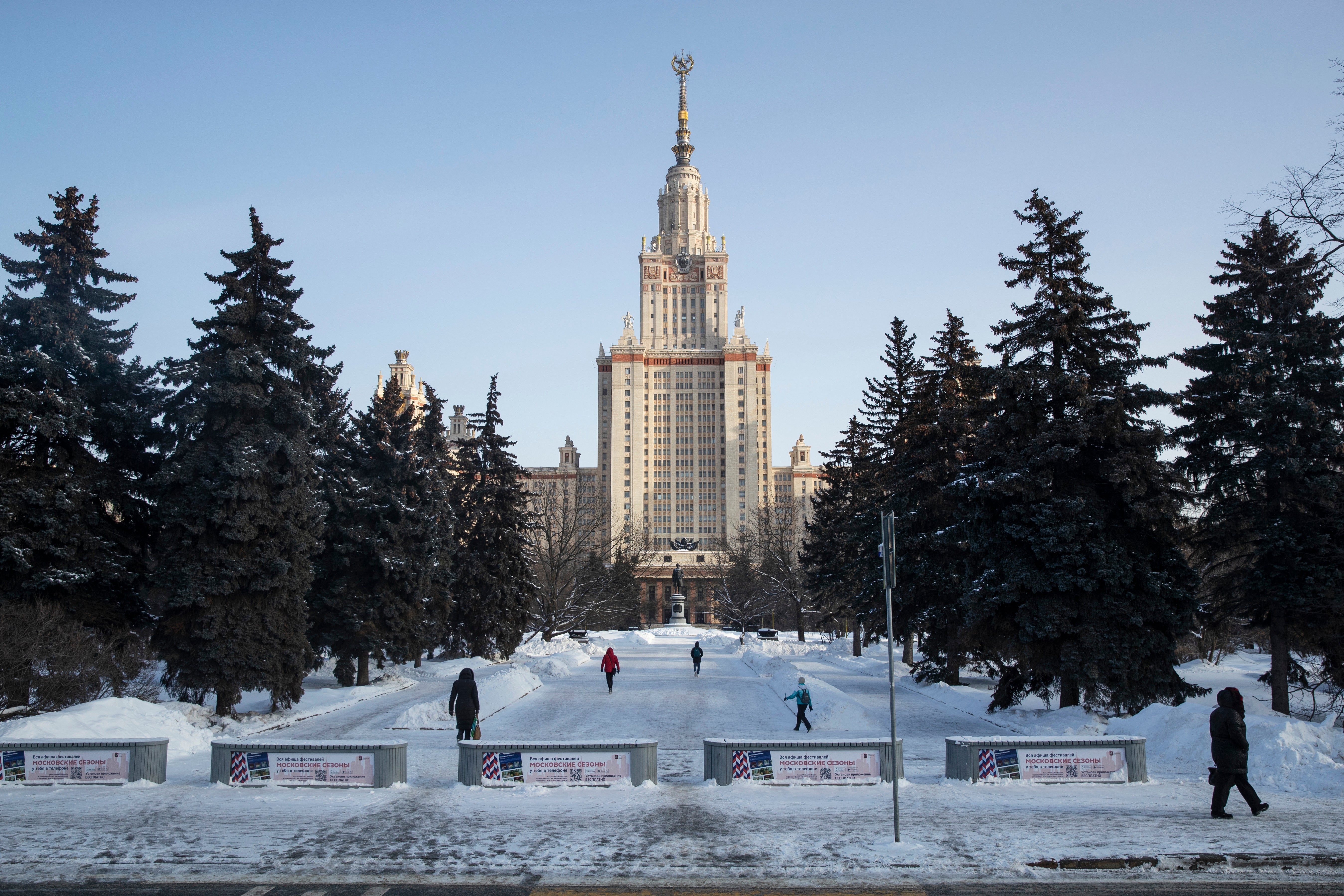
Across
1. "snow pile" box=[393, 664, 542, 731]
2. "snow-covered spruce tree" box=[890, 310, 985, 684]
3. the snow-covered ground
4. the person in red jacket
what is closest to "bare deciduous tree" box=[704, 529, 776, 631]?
"snow-covered spruce tree" box=[890, 310, 985, 684]

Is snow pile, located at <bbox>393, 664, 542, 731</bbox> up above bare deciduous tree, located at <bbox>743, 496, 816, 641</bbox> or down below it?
below

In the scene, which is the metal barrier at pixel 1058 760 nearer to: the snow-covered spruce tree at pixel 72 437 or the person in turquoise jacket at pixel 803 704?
the person in turquoise jacket at pixel 803 704

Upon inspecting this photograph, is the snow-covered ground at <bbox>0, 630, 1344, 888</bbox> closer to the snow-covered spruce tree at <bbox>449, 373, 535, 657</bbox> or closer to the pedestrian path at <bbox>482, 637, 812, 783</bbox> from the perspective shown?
the pedestrian path at <bbox>482, 637, 812, 783</bbox>

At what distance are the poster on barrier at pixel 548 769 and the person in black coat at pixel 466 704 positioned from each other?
213 centimetres

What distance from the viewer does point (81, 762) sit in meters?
13.0

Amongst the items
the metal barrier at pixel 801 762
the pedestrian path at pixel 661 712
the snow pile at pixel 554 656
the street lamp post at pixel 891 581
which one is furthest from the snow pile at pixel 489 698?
the street lamp post at pixel 891 581

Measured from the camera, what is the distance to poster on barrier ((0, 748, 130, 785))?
12.9 m

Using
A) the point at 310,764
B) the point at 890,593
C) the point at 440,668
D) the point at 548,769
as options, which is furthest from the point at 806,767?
the point at 440,668

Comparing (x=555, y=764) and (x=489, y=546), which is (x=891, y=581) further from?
(x=489, y=546)

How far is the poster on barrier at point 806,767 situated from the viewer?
13.0 m

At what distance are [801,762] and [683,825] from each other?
2.93 metres

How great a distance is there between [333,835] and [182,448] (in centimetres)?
1503

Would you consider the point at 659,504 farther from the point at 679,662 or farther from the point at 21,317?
the point at 21,317

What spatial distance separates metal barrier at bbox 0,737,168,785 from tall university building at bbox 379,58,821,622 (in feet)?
470
